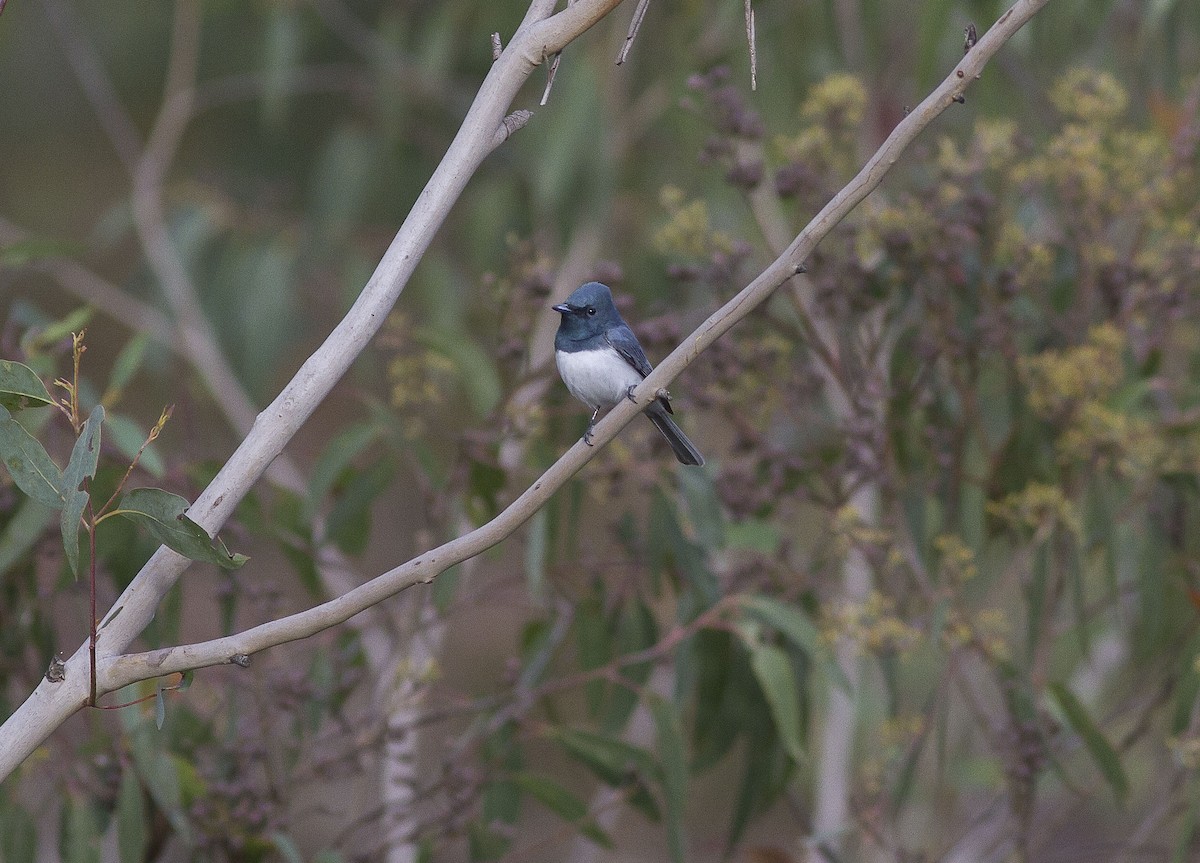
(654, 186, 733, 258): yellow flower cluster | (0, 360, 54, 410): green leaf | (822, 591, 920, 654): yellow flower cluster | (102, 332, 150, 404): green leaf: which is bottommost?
(822, 591, 920, 654): yellow flower cluster

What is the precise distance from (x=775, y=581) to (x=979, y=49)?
1618 mm

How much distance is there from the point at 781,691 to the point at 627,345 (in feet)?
2.51

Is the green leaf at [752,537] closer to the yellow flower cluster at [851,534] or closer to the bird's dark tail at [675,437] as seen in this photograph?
the yellow flower cluster at [851,534]

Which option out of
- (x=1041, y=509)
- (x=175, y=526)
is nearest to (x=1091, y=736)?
(x=1041, y=509)

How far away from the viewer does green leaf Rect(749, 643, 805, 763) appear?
8.86 ft

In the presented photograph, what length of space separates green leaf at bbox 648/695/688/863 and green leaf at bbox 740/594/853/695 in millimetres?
273

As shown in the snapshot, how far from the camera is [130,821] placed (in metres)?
2.48

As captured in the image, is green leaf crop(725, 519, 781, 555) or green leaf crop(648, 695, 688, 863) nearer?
green leaf crop(648, 695, 688, 863)

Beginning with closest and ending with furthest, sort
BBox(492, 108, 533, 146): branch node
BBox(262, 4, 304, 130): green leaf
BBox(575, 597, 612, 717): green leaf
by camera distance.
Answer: BBox(492, 108, 533, 146): branch node < BBox(575, 597, 612, 717): green leaf < BBox(262, 4, 304, 130): green leaf

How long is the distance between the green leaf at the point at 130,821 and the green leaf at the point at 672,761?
3.30 ft

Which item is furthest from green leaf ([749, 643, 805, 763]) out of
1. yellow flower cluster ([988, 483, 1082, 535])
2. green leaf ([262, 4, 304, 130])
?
green leaf ([262, 4, 304, 130])

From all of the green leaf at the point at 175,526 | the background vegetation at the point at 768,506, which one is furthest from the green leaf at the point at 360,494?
the green leaf at the point at 175,526

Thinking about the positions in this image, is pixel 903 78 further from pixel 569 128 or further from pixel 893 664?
pixel 893 664

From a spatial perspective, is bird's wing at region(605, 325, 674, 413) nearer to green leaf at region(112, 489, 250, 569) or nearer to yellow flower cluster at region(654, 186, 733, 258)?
yellow flower cluster at region(654, 186, 733, 258)
